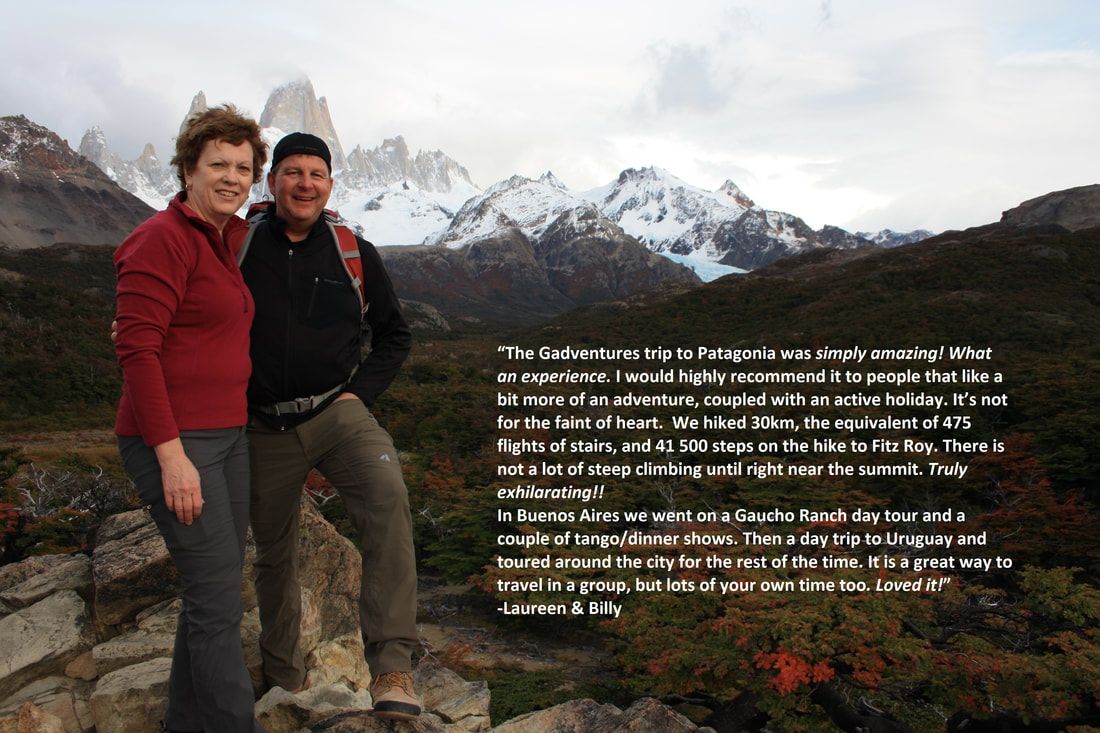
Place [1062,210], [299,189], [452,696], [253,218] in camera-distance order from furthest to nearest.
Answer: [1062,210] → [452,696] → [253,218] → [299,189]

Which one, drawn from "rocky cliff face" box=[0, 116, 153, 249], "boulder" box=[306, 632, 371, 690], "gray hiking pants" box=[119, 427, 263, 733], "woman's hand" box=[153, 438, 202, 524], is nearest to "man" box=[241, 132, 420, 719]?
"gray hiking pants" box=[119, 427, 263, 733]

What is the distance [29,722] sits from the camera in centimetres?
338

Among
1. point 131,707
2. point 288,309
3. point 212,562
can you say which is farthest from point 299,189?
point 131,707

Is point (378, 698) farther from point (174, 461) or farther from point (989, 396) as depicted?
point (989, 396)

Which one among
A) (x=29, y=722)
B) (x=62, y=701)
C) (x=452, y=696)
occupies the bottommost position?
(x=452, y=696)

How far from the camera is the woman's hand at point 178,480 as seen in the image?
96.3 inches

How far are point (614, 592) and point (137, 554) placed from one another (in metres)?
5.96

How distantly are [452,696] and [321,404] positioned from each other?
3.72 m

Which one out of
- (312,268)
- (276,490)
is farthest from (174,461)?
(312,268)

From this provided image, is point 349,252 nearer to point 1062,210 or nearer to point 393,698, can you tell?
point 393,698

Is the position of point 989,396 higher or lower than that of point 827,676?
higher

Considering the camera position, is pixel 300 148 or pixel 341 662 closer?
pixel 300 148

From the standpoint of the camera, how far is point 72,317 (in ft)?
99.5

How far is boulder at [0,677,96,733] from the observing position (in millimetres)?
3732
